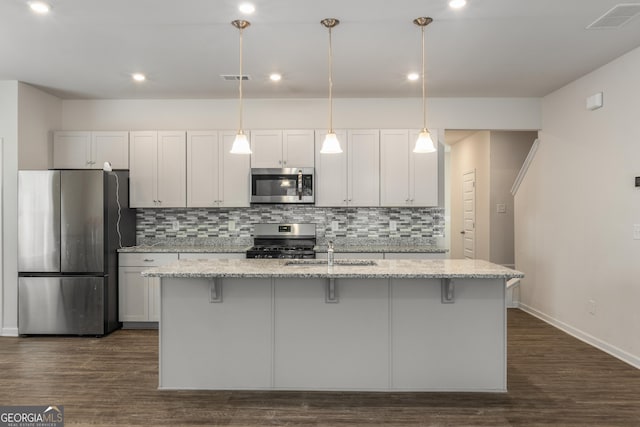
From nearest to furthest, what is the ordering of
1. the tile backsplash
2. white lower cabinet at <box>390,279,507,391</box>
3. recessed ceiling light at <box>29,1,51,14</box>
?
recessed ceiling light at <box>29,1,51,14</box>, white lower cabinet at <box>390,279,507,391</box>, the tile backsplash

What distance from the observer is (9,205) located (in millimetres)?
4758

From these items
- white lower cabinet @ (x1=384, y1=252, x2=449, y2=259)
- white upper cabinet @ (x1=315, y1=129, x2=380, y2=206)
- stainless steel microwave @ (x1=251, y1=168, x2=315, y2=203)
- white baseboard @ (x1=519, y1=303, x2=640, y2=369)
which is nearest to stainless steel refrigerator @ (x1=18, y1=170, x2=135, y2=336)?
stainless steel microwave @ (x1=251, y1=168, x2=315, y2=203)

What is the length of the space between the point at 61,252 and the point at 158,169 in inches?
54.2

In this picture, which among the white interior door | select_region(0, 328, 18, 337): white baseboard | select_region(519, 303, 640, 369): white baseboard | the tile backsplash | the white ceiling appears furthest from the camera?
the white interior door

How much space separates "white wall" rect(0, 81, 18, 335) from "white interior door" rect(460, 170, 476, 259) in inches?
251

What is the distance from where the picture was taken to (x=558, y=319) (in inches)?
198

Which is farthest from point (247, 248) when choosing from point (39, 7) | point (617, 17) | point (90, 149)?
point (617, 17)

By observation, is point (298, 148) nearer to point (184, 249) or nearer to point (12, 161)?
point (184, 249)

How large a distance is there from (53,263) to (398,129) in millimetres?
4110

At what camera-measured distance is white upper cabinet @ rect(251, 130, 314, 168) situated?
5.16 meters

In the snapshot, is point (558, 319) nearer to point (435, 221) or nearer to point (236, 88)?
point (435, 221)

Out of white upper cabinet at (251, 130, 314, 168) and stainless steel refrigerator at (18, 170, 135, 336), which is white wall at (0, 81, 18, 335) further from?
white upper cabinet at (251, 130, 314, 168)

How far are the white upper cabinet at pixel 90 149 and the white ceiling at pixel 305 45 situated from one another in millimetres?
510

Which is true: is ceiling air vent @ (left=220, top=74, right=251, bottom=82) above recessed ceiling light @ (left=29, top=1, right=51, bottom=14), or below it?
above
